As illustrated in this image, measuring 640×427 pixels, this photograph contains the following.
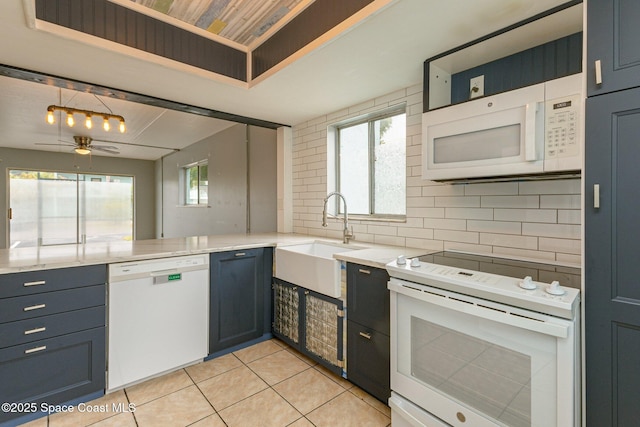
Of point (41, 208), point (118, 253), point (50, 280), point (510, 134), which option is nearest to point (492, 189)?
point (510, 134)

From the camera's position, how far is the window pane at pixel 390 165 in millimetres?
2508

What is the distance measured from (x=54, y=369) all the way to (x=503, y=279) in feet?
8.00

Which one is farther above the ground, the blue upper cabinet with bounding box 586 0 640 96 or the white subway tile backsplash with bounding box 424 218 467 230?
the blue upper cabinet with bounding box 586 0 640 96

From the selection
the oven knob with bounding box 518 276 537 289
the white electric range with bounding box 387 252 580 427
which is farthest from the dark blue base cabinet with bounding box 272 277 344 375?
the oven knob with bounding box 518 276 537 289

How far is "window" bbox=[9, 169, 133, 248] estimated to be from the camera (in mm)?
5273

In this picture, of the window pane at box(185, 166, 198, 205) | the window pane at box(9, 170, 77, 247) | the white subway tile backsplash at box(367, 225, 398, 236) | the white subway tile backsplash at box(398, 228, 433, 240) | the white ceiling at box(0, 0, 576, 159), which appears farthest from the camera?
the window pane at box(185, 166, 198, 205)

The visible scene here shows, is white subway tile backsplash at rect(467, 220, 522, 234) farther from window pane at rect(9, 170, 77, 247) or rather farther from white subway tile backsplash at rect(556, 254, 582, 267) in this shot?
window pane at rect(9, 170, 77, 247)

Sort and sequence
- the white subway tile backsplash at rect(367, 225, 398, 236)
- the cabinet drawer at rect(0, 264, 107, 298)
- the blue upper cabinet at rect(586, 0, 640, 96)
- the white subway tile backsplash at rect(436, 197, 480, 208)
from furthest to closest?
1. the white subway tile backsplash at rect(367, 225, 398, 236)
2. the white subway tile backsplash at rect(436, 197, 480, 208)
3. the cabinet drawer at rect(0, 264, 107, 298)
4. the blue upper cabinet at rect(586, 0, 640, 96)

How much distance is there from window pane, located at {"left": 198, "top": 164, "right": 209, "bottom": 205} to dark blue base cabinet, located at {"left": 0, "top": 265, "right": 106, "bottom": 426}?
130 inches

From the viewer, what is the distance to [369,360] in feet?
6.11

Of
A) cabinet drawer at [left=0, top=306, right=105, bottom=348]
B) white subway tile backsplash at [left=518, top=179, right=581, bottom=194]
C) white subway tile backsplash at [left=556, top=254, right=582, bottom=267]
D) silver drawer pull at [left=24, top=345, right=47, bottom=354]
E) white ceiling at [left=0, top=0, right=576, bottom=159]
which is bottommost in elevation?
silver drawer pull at [left=24, top=345, right=47, bottom=354]

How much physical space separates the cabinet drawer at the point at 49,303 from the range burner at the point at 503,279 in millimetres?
1786

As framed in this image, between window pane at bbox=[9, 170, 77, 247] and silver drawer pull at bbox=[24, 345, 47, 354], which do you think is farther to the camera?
window pane at bbox=[9, 170, 77, 247]

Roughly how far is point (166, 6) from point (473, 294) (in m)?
2.37
